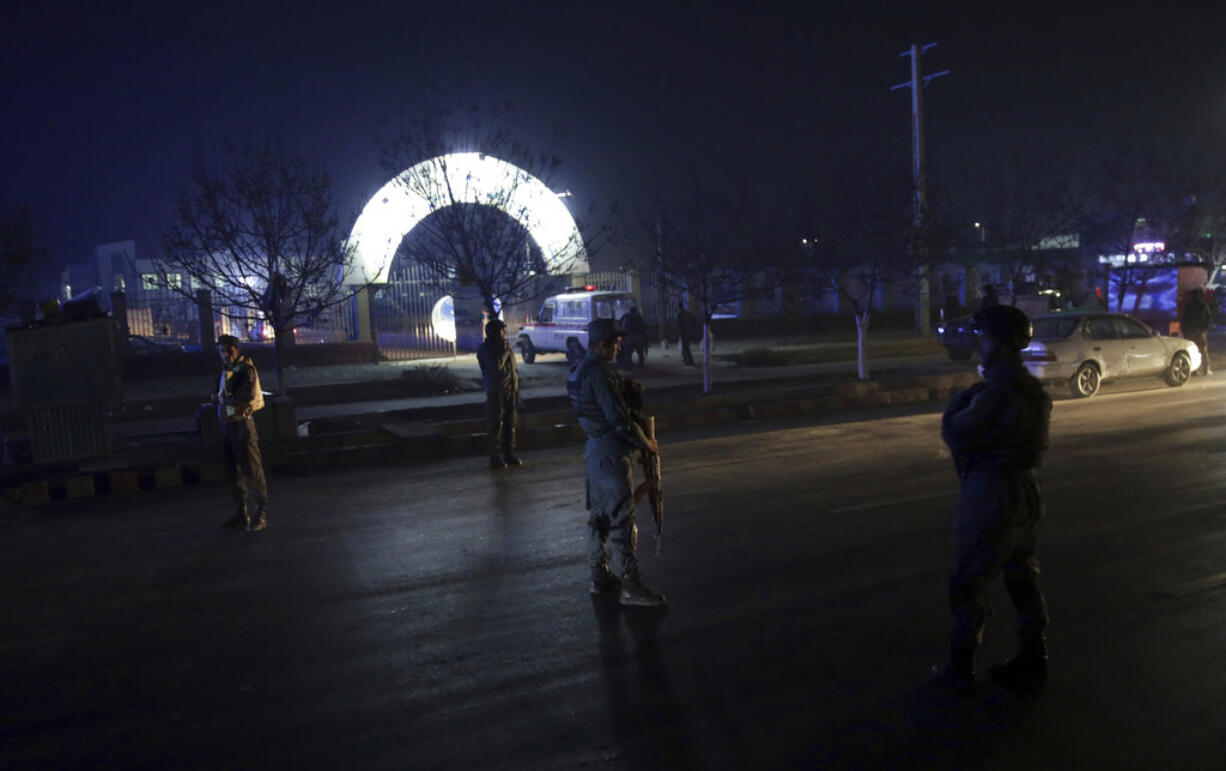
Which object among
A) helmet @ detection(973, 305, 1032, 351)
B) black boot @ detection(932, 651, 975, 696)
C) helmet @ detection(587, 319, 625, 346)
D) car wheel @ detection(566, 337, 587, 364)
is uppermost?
helmet @ detection(587, 319, 625, 346)

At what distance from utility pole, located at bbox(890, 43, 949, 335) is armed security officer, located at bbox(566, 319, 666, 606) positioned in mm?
18070

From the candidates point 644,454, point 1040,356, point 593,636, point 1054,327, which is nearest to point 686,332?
point 1054,327

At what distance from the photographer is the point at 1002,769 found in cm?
404

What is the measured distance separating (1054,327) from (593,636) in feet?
46.5

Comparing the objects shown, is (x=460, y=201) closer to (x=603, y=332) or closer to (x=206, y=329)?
(x=206, y=329)

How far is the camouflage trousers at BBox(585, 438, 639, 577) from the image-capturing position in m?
6.16

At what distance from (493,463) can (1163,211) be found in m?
26.8

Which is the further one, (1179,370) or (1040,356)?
(1179,370)

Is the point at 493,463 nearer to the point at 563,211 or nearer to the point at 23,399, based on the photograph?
the point at 23,399

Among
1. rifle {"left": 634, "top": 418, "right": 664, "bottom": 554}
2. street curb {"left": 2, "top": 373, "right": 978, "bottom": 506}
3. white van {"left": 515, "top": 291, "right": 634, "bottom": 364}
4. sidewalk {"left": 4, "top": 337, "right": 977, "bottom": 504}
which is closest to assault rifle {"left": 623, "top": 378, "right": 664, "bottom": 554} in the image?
rifle {"left": 634, "top": 418, "right": 664, "bottom": 554}

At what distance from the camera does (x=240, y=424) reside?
908cm

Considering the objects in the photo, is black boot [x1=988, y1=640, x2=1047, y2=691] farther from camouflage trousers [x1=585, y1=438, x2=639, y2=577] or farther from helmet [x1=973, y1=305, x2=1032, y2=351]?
camouflage trousers [x1=585, y1=438, x2=639, y2=577]

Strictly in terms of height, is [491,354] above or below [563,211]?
below

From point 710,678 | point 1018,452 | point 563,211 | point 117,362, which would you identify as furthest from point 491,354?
point 563,211
